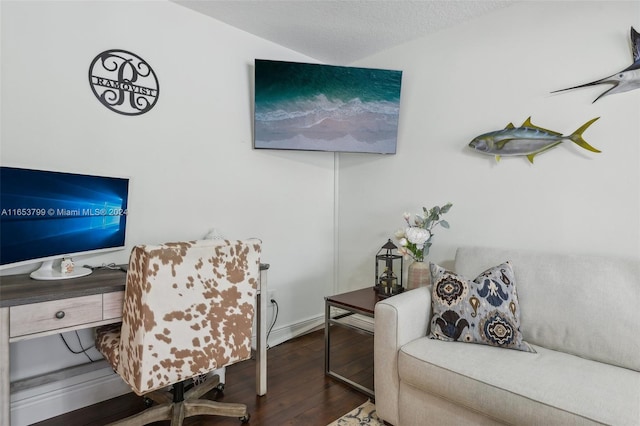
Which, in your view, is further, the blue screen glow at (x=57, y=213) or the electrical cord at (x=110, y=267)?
the electrical cord at (x=110, y=267)

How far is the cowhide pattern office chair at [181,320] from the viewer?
1.41 metres

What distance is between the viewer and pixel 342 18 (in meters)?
2.41

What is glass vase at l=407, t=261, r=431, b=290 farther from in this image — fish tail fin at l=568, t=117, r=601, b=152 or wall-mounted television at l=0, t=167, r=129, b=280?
wall-mounted television at l=0, t=167, r=129, b=280

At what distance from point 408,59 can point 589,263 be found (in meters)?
1.91

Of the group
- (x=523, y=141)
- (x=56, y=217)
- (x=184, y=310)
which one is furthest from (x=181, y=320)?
(x=523, y=141)

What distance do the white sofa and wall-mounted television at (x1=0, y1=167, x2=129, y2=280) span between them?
5.09 ft

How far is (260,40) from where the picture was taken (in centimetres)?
273

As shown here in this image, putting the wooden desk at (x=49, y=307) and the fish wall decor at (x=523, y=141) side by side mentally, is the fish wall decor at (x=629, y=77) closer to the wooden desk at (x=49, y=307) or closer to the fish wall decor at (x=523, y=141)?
the fish wall decor at (x=523, y=141)

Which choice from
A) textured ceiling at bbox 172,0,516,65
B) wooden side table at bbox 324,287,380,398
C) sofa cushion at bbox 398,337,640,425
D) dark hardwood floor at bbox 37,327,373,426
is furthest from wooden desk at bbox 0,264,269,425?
textured ceiling at bbox 172,0,516,65

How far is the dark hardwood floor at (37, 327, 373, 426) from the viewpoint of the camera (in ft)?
6.04

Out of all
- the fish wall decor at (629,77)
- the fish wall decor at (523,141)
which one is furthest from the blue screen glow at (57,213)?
the fish wall decor at (629,77)

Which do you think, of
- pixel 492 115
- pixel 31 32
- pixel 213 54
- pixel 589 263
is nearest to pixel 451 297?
pixel 589 263

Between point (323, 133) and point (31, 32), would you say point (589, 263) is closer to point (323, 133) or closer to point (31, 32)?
point (323, 133)

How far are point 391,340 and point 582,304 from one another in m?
0.93
